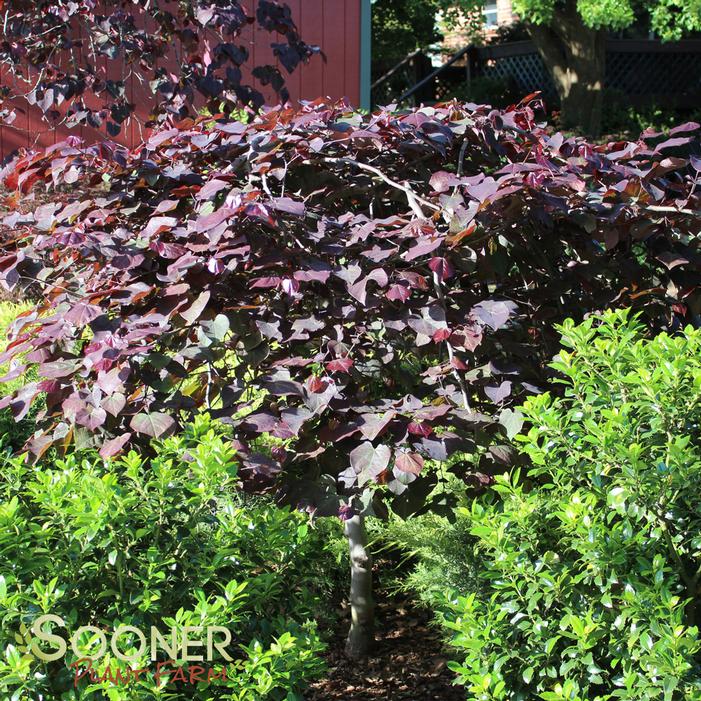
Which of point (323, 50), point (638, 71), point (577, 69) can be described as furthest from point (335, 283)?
point (638, 71)

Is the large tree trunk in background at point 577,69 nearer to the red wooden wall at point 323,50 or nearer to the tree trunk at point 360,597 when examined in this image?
the red wooden wall at point 323,50

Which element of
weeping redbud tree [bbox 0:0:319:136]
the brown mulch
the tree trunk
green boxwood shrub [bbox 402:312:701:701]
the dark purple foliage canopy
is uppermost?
weeping redbud tree [bbox 0:0:319:136]

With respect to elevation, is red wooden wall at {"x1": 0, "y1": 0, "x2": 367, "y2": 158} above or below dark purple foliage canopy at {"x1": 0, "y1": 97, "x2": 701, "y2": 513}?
above

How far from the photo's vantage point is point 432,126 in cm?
241

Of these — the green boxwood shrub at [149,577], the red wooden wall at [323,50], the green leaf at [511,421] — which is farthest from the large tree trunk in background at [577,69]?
the green boxwood shrub at [149,577]

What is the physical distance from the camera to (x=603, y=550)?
1.69m

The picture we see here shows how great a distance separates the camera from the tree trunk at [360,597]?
9.30 feet

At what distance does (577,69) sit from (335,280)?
1054 cm

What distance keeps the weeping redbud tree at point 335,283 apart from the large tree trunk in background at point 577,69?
9439 mm

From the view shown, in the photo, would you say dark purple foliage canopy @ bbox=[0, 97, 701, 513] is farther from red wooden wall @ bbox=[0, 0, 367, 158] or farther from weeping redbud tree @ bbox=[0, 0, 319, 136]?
red wooden wall @ bbox=[0, 0, 367, 158]

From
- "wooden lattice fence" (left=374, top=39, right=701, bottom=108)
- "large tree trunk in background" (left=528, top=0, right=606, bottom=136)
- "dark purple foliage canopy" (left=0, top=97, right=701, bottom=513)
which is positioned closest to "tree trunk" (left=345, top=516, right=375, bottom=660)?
"dark purple foliage canopy" (left=0, top=97, right=701, bottom=513)

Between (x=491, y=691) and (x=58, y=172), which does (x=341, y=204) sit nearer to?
(x=58, y=172)

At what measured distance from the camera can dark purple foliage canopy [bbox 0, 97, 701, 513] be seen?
2.05 m

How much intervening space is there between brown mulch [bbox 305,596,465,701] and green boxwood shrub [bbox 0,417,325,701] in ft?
3.17
